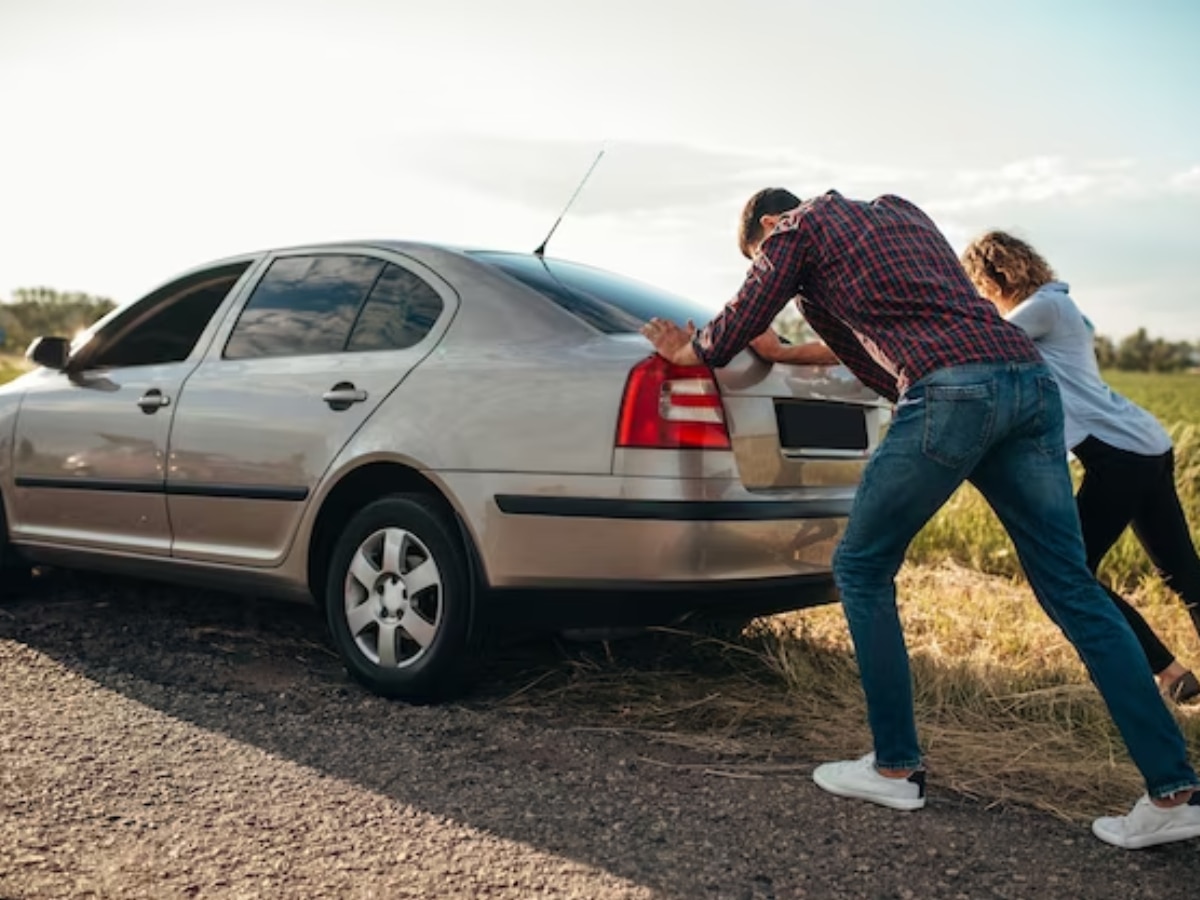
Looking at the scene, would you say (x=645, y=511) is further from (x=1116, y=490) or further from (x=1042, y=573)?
(x=1116, y=490)

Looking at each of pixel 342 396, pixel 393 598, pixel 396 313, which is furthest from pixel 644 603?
pixel 396 313

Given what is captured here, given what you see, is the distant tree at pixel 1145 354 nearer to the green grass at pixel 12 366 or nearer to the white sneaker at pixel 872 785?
the green grass at pixel 12 366

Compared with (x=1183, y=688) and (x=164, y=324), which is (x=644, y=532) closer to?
(x=1183, y=688)

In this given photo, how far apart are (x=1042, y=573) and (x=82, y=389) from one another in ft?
13.8

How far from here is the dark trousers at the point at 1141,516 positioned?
4824 mm

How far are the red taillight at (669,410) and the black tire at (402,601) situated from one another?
0.77 metres

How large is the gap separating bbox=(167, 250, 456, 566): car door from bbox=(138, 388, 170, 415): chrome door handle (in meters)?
0.13

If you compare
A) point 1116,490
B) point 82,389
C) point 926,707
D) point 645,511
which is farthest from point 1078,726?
point 82,389

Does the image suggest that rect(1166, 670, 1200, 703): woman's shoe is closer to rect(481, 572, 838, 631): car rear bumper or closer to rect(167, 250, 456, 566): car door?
rect(481, 572, 838, 631): car rear bumper

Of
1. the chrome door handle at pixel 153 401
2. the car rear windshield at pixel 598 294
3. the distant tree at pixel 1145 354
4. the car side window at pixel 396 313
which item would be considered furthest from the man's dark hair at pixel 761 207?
the distant tree at pixel 1145 354

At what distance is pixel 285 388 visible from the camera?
5.02 metres

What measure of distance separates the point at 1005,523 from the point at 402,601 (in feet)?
6.54

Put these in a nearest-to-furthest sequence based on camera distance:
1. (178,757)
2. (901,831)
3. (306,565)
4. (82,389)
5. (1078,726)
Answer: (901,831) < (178,757) < (1078,726) < (306,565) < (82,389)

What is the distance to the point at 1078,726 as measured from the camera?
4.58 meters
